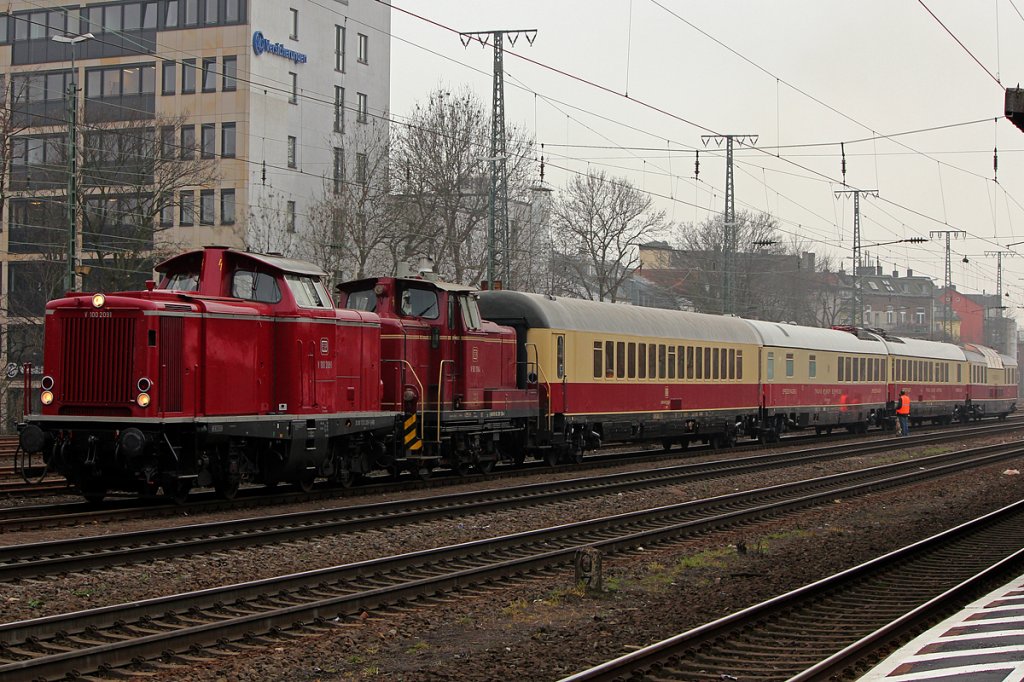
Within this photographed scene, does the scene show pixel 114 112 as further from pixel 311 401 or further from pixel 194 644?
pixel 194 644

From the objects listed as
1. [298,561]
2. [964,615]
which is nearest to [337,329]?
[298,561]

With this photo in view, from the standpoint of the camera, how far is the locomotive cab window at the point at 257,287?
17.5 m

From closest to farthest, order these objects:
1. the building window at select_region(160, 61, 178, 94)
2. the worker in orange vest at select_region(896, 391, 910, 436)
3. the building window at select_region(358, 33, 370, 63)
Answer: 1. the worker in orange vest at select_region(896, 391, 910, 436)
2. the building window at select_region(160, 61, 178, 94)
3. the building window at select_region(358, 33, 370, 63)

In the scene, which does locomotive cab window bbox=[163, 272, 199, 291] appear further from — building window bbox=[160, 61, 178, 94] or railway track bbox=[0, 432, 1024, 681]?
building window bbox=[160, 61, 178, 94]

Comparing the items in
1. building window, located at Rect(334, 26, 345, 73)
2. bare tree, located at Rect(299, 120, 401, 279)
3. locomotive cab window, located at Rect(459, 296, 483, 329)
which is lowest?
locomotive cab window, located at Rect(459, 296, 483, 329)

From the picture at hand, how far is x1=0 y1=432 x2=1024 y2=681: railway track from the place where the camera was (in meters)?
8.96

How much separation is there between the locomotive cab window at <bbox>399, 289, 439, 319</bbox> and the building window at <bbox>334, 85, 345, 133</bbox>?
44.1 metres

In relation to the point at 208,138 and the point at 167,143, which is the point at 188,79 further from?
the point at 167,143

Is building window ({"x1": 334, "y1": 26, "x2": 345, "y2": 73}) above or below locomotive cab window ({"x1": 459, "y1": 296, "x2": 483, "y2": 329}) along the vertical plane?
above

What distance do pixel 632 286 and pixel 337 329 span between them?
3611 inches

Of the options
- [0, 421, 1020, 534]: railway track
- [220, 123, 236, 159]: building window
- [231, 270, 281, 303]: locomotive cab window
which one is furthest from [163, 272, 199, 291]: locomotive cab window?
[220, 123, 236, 159]: building window

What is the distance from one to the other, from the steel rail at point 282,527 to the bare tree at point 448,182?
26570 mm

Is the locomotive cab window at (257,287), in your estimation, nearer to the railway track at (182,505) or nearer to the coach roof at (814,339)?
the railway track at (182,505)

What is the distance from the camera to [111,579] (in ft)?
38.8
